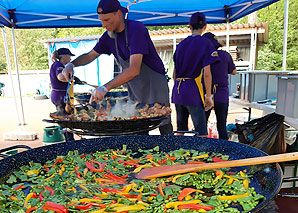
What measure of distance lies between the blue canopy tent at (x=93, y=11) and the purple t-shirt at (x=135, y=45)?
223cm

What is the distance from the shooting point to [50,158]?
158cm

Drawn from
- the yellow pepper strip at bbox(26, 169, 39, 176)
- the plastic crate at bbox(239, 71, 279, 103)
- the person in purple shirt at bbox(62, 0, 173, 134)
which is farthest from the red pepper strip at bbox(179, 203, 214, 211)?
the plastic crate at bbox(239, 71, 279, 103)

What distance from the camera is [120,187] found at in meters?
1.19

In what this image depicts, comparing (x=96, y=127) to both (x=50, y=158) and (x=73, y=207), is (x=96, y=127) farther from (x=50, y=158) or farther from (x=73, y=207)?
(x=73, y=207)

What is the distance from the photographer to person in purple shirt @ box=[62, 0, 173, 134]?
210cm

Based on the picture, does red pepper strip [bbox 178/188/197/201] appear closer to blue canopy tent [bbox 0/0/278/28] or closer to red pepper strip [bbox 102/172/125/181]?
red pepper strip [bbox 102/172/125/181]

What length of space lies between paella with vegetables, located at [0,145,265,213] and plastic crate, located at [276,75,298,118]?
1.31m

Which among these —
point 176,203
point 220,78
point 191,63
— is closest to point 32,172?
point 176,203

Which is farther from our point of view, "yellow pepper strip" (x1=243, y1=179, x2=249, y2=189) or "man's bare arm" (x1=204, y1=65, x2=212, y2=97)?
"man's bare arm" (x1=204, y1=65, x2=212, y2=97)

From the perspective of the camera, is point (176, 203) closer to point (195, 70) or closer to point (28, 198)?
point (28, 198)

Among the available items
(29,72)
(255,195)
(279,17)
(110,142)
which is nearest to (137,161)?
(110,142)

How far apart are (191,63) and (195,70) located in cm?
10

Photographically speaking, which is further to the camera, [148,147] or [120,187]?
Result: [148,147]

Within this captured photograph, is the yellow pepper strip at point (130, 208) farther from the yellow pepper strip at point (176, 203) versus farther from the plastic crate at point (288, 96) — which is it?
the plastic crate at point (288, 96)
